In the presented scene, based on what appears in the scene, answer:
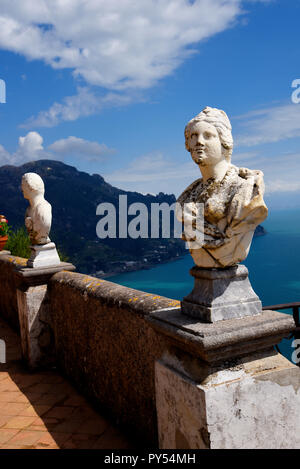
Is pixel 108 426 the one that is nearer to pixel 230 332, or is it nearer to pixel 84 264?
pixel 230 332

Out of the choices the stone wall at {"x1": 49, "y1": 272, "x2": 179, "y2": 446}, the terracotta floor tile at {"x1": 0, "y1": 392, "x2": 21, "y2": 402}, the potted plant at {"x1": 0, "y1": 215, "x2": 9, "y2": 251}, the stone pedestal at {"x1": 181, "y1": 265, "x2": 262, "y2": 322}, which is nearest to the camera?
the stone pedestal at {"x1": 181, "y1": 265, "x2": 262, "y2": 322}

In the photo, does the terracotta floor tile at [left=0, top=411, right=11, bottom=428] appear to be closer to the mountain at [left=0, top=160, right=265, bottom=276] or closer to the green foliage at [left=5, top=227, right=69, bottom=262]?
the green foliage at [left=5, top=227, right=69, bottom=262]

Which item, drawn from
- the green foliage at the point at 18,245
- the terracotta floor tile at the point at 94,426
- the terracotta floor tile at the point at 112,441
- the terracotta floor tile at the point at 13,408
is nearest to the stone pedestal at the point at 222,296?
the terracotta floor tile at the point at 112,441

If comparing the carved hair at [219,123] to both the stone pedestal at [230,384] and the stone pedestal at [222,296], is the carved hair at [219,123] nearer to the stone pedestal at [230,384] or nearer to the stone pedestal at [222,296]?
the stone pedestal at [222,296]

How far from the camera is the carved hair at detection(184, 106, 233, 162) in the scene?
157cm

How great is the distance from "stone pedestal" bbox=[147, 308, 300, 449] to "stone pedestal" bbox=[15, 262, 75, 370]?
255 cm

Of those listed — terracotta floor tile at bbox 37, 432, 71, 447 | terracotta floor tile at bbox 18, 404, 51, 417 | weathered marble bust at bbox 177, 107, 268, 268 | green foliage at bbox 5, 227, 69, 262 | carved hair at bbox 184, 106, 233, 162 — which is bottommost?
terracotta floor tile at bbox 18, 404, 51, 417

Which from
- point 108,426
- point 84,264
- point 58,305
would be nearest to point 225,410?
point 108,426

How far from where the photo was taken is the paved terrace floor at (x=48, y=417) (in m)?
2.61

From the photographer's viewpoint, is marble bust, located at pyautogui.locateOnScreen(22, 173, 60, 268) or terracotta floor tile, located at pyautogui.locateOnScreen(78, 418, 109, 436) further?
marble bust, located at pyautogui.locateOnScreen(22, 173, 60, 268)

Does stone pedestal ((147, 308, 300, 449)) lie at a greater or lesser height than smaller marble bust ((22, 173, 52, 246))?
lesser

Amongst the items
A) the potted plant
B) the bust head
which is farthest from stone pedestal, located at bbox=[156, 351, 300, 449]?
the potted plant

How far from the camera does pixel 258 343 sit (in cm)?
153

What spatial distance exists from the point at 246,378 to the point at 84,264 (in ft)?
79.9
